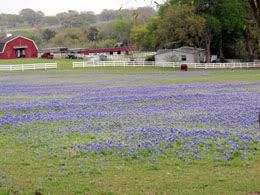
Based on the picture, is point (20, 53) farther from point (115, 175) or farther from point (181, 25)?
point (115, 175)

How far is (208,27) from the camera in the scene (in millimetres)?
80188

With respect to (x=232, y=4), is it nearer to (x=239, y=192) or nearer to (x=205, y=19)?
(x=205, y=19)

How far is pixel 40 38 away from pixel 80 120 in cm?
16014

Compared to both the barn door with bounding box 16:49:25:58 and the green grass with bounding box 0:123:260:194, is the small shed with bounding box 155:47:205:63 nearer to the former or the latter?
the barn door with bounding box 16:49:25:58

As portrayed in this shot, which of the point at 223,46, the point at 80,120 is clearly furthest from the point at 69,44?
the point at 80,120

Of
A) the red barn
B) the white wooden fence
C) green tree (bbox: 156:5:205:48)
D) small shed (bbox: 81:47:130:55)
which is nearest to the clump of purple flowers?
the white wooden fence

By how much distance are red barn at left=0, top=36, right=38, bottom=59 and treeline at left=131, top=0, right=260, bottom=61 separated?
34.5m

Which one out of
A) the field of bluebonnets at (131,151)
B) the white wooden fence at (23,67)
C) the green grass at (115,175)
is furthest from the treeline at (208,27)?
the green grass at (115,175)

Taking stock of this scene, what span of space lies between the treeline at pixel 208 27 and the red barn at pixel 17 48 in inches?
1360

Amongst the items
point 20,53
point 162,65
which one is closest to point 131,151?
point 162,65

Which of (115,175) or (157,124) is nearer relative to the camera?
(115,175)

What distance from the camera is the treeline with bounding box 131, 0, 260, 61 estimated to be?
78.4 meters

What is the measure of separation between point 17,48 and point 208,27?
4772cm

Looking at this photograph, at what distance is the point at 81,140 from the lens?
1461cm
